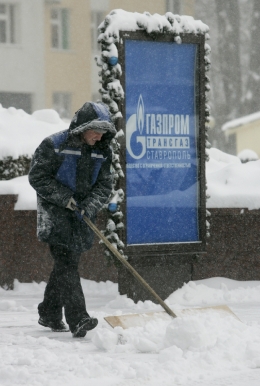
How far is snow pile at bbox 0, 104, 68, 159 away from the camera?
1120 centimetres

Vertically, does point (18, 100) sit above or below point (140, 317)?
above

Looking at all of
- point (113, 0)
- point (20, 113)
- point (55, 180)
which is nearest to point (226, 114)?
point (113, 0)

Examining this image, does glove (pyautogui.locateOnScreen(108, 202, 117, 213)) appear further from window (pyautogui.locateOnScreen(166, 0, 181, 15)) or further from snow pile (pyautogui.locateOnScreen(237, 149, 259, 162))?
window (pyautogui.locateOnScreen(166, 0, 181, 15))

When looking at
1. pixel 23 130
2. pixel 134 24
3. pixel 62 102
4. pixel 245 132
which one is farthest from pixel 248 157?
pixel 62 102

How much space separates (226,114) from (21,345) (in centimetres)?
3076

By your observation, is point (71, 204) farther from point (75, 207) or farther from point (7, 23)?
point (7, 23)

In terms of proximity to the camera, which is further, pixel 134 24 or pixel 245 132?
pixel 245 132

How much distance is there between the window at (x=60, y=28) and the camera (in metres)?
38.3

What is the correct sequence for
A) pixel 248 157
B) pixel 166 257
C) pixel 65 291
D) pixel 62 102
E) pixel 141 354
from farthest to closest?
pixel 62 102 < pixel 248 157 < pixel 166 257 < pixel 65 291 < pixel 141 354

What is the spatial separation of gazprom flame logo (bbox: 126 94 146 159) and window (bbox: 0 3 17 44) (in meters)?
28.2

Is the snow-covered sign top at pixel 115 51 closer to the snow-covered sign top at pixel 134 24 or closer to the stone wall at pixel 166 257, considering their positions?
the snow-covered sign top at pixel 134 24

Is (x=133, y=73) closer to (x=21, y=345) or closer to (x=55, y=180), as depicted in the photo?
(x=55, y=180)

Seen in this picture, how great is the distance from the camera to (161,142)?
30.6 ft

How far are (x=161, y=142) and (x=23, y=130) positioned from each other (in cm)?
336
